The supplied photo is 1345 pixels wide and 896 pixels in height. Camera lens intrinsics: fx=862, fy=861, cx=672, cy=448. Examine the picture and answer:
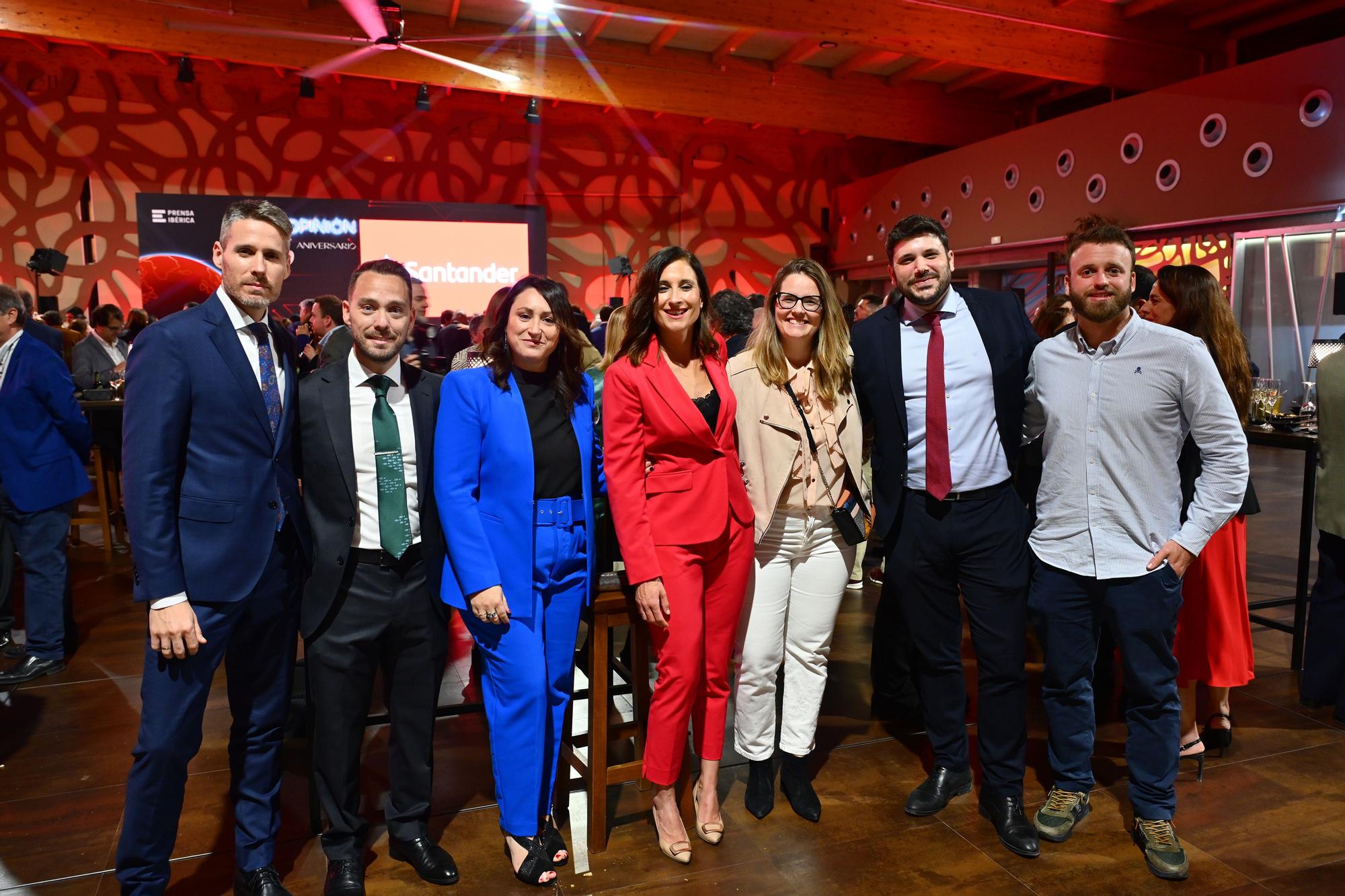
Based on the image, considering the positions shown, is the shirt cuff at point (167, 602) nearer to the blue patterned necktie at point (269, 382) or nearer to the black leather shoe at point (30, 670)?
the blue patterned necktie at point (269, 382)

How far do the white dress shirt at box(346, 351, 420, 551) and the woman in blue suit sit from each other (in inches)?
3.9

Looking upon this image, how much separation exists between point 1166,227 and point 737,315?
726cm

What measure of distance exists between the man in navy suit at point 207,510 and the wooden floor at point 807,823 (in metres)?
0.54

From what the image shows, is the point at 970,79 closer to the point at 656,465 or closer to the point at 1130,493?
the point at 1130,493

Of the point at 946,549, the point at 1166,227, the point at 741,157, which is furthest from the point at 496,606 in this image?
the point at 741,157

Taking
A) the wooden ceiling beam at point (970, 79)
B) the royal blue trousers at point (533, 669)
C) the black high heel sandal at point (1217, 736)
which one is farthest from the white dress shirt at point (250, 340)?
the wooden ceiling beam at point (970, 79)

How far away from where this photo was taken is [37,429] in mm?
3852

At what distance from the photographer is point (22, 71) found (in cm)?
1145

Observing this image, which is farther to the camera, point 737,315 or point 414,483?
point 737,315

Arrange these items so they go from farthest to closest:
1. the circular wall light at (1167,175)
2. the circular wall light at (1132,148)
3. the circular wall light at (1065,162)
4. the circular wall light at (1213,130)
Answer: the circular wall light at (1065,162)
the circular wall light at (1132,148)
the circular wall light at (1167,175)
the circular wall light at (1213,130)

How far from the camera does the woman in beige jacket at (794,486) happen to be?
2.52 meters

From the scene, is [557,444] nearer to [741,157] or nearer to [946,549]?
[946,549]

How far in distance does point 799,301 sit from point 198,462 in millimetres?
1629

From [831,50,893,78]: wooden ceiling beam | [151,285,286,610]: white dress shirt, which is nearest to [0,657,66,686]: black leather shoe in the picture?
[151,285,286,610]: white dress shirt
